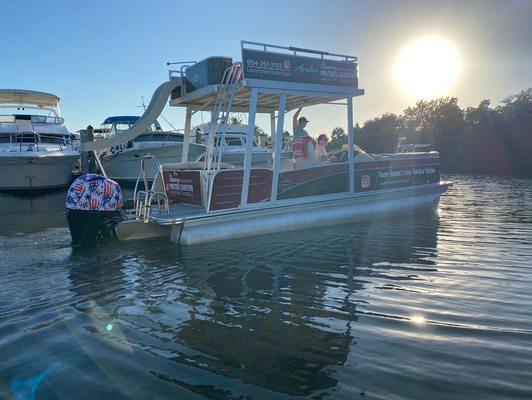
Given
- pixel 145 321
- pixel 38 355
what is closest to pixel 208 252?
pixel 145 321

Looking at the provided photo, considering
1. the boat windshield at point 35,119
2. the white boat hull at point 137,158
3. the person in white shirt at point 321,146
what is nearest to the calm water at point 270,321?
the person in white shirt at point 321,146

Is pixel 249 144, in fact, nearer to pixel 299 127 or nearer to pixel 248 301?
pixel 299 127

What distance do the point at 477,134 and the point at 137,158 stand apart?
35608 millimetres

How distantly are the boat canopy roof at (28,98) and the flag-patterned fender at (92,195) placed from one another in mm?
16623

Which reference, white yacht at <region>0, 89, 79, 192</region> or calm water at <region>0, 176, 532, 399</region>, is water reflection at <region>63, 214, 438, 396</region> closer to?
calm water at <region>0, 176, 532, 399</region>

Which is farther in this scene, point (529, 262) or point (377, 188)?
point (377, 188)

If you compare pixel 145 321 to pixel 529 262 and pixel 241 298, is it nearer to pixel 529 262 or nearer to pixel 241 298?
pixel 241 298

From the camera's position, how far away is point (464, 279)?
5559 millimetres

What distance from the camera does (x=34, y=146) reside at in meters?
18.6

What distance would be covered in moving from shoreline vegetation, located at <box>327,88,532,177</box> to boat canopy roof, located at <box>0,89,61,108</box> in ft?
74.4

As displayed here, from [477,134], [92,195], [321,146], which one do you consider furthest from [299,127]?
[477,134]

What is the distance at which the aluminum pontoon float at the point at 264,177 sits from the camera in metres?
8.24

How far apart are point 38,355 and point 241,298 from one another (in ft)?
7.10

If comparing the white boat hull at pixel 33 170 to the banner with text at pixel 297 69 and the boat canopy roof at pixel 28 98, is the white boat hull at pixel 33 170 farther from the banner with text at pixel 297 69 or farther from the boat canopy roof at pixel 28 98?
the banner with text at pixel 297 69
